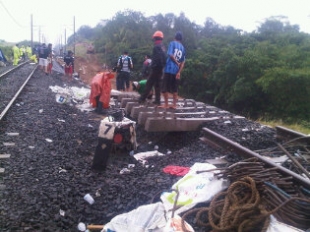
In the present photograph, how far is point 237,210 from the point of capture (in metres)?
3.19

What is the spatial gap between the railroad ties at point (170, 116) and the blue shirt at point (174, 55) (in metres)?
0.94

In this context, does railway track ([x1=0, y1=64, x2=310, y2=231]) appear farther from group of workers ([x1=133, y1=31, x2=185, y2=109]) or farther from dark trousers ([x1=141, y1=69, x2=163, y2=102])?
group of workers ([x1=133, y1=31, x2=185, y2=109])

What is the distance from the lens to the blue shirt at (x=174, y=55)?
24.0 ft

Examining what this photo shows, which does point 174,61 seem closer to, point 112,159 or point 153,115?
point 153,115

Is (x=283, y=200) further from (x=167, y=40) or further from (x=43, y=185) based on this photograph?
(x=167, y=40)

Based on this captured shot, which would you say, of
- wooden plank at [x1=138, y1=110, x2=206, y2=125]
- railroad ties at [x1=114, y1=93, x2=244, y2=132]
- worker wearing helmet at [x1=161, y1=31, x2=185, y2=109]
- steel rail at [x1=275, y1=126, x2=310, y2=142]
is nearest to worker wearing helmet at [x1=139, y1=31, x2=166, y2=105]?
worker wearing helmet at [x1=161, y1=31, x2=185, y2=109]

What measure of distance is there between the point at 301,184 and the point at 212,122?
3.56m

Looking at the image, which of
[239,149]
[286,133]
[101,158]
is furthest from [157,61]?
[239,149]

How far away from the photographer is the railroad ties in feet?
21.6

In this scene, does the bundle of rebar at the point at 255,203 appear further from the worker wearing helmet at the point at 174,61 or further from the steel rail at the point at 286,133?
the worker wearing helmet at the point at 174,61

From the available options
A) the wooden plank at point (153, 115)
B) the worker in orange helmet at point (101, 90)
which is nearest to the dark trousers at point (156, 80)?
the wooden plank at point (153, 115)

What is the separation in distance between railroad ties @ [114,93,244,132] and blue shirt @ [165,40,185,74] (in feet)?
3.09

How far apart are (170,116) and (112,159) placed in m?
1.81

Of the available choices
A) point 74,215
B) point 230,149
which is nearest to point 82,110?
point 230,149
